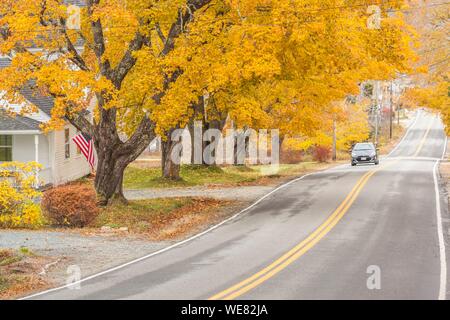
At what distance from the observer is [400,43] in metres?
28.3

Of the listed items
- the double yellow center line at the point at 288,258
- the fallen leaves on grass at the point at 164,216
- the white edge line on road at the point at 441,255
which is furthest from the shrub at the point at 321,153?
the double yellow center line at the point at 288,258

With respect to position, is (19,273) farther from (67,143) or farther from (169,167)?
(67,143)

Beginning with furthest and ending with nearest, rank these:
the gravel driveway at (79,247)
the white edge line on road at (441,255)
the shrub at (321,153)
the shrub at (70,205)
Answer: the shrub at (321,153) < the shrub at (70,205) < the gravel driveway at (79,247) < the white edge line on road at (441,255)

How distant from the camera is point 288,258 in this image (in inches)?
698

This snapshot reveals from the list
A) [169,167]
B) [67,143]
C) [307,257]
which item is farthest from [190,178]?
[307,257]

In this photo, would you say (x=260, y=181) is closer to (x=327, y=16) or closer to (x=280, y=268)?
(x=327, y=16)

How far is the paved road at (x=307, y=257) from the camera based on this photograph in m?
14.2

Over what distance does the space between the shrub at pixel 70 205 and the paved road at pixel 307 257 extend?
14.0 feet

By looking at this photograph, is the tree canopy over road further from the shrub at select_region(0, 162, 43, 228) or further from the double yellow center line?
the double yellow center line

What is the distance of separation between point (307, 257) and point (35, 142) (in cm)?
→ 2056

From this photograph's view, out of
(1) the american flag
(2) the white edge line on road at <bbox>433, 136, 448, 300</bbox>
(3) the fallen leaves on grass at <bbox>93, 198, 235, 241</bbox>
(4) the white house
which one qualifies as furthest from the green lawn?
(2) the white edge line on road at <bbox>433, 136, 448, 300</bbox>

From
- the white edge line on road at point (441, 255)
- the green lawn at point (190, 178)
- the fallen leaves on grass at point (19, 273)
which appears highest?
the green lawn at point (190, 178)

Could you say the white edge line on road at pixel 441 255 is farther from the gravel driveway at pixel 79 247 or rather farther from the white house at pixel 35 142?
Answer: the white house at pixel 35 142
